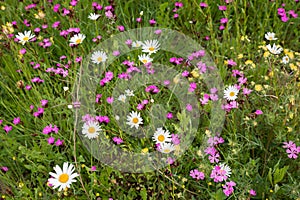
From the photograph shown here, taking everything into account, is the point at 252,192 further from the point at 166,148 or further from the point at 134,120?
the point at 134,120

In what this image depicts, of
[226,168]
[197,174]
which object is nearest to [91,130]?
[197,174]

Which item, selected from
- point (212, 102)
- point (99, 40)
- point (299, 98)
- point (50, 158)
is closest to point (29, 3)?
point (99, 40)

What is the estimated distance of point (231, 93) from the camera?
1904 mm

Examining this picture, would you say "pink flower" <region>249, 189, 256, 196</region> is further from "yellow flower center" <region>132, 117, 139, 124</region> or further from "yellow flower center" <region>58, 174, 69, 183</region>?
"yellow flower center" <region>58, 174, 69, 183</region>

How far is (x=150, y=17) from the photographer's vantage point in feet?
8.79

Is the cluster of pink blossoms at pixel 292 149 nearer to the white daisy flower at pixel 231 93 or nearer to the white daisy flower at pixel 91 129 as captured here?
the white daisy flower at pixel 231 93

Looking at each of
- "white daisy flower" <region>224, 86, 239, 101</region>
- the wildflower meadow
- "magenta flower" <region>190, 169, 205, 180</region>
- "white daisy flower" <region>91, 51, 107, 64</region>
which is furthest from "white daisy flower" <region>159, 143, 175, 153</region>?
"white daisy flower" <region>91, 51, 107, 64</region>

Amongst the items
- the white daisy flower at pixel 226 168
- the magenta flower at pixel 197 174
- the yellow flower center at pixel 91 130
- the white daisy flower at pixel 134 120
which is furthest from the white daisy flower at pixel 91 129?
the white daisy flower at pixel 226 168

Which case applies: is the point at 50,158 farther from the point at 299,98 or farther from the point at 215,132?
the point at 299,98

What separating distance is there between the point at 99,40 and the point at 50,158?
86 cm

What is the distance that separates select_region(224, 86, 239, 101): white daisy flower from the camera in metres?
1.87

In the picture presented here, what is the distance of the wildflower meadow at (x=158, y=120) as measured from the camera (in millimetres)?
1707

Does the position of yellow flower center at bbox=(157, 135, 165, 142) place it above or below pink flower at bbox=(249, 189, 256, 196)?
above

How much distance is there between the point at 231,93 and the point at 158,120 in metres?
0.39
